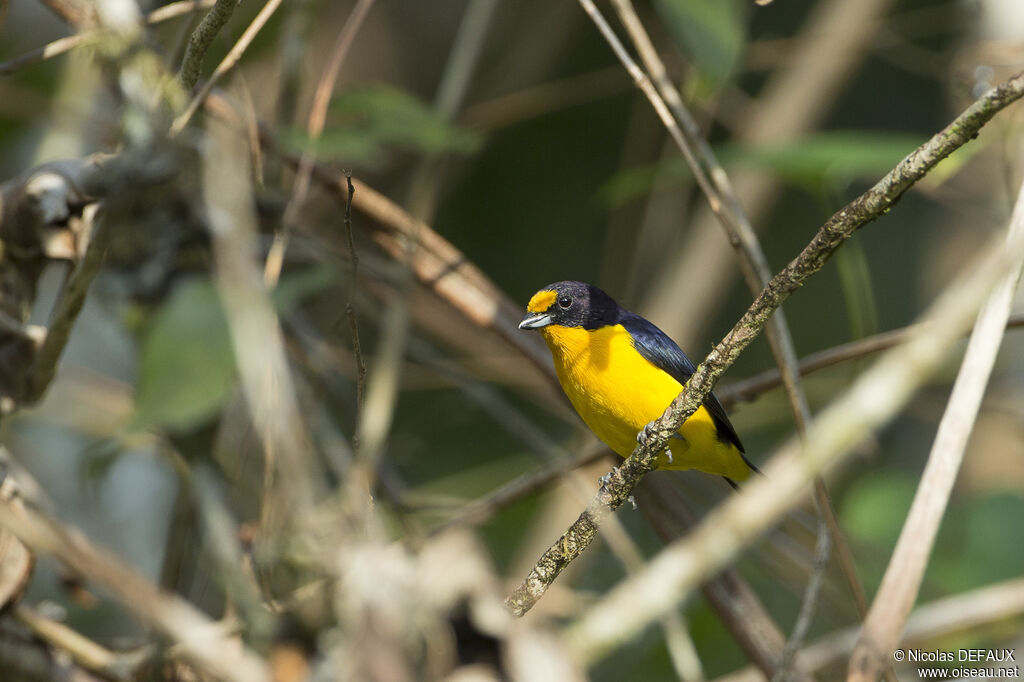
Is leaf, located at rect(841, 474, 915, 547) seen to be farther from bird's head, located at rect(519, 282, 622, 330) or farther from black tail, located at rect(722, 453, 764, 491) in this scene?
bird's head, located at rect(519, 282, 622, 330)

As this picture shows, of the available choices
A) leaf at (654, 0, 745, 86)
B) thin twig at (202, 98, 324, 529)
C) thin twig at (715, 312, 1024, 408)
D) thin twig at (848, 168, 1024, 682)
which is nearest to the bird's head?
thin twig at (715, 312, 1024, 408)

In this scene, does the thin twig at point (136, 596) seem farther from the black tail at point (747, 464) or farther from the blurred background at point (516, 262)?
the black tail at point (747, 464)

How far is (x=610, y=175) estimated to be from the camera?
7.96m

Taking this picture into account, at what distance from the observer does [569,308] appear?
3447mm

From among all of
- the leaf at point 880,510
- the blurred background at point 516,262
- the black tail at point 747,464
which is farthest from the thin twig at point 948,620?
the black tail at point 747,464

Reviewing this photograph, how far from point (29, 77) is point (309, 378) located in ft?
8.25

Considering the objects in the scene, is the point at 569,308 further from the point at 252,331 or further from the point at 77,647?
the point at 77,647

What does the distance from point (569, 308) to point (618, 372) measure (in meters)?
0.31

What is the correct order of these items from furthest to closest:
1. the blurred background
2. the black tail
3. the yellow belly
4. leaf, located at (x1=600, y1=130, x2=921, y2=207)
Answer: the black tail, the yellow belly, the blurred background, leaf, located at (x1=600, y1=130, x2=921, y2=207)

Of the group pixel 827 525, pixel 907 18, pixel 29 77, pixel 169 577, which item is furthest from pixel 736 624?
pixel 907 18

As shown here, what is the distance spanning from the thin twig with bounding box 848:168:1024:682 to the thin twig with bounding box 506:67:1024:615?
0.94ft

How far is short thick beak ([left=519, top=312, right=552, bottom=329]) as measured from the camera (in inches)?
129

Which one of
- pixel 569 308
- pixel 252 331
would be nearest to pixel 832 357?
pixel 569 308

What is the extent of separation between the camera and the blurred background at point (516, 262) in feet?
9.73
